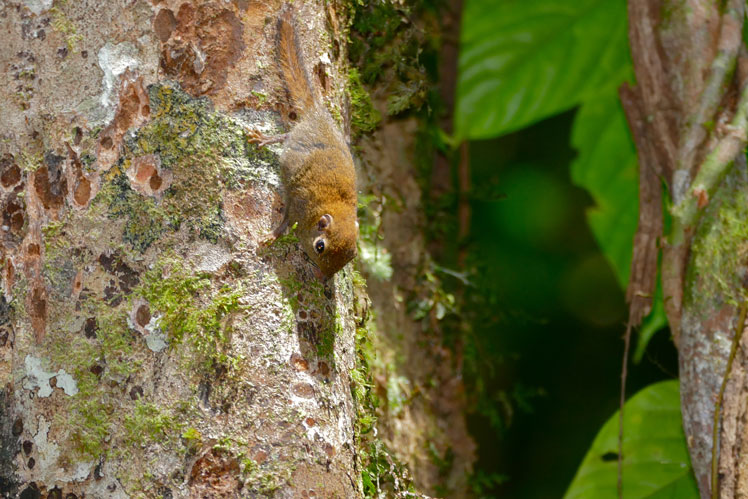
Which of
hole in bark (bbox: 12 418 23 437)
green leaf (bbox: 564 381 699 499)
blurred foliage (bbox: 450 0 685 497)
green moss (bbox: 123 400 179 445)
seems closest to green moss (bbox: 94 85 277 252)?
green moss (bbox: 123 400 179 445)

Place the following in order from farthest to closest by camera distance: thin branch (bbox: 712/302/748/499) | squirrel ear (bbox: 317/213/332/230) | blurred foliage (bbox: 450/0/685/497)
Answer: blurred foliage (bbox: 450/0/685/497), thin branch (bbox: 712/302/748/499), squirrel ear (bbox: 317/213/332/230)

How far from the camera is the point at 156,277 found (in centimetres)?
182

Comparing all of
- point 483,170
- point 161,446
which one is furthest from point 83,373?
point 483,170

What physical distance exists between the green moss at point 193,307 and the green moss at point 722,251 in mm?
1693

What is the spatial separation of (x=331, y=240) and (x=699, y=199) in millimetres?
1444

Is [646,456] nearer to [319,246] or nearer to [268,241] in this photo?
[319,246]

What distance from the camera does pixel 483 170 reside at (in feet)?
17.8

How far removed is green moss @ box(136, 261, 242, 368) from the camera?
179 centimetres

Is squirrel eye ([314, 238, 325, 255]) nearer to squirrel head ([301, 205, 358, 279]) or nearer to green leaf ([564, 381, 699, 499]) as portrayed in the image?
squirrel head ([301, 205, 358, 279])

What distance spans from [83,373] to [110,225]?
35 cm

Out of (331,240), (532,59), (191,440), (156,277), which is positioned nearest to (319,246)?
(331,240)

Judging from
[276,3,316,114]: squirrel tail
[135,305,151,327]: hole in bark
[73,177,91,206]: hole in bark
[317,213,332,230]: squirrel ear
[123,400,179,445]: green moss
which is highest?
[276,3,316,114]: squirrel tail

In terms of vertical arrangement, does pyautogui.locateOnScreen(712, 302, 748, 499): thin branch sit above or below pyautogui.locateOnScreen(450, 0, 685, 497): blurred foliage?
below

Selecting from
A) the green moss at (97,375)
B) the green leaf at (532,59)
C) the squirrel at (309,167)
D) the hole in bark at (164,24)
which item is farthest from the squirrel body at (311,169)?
the green leaf at (532,59)
